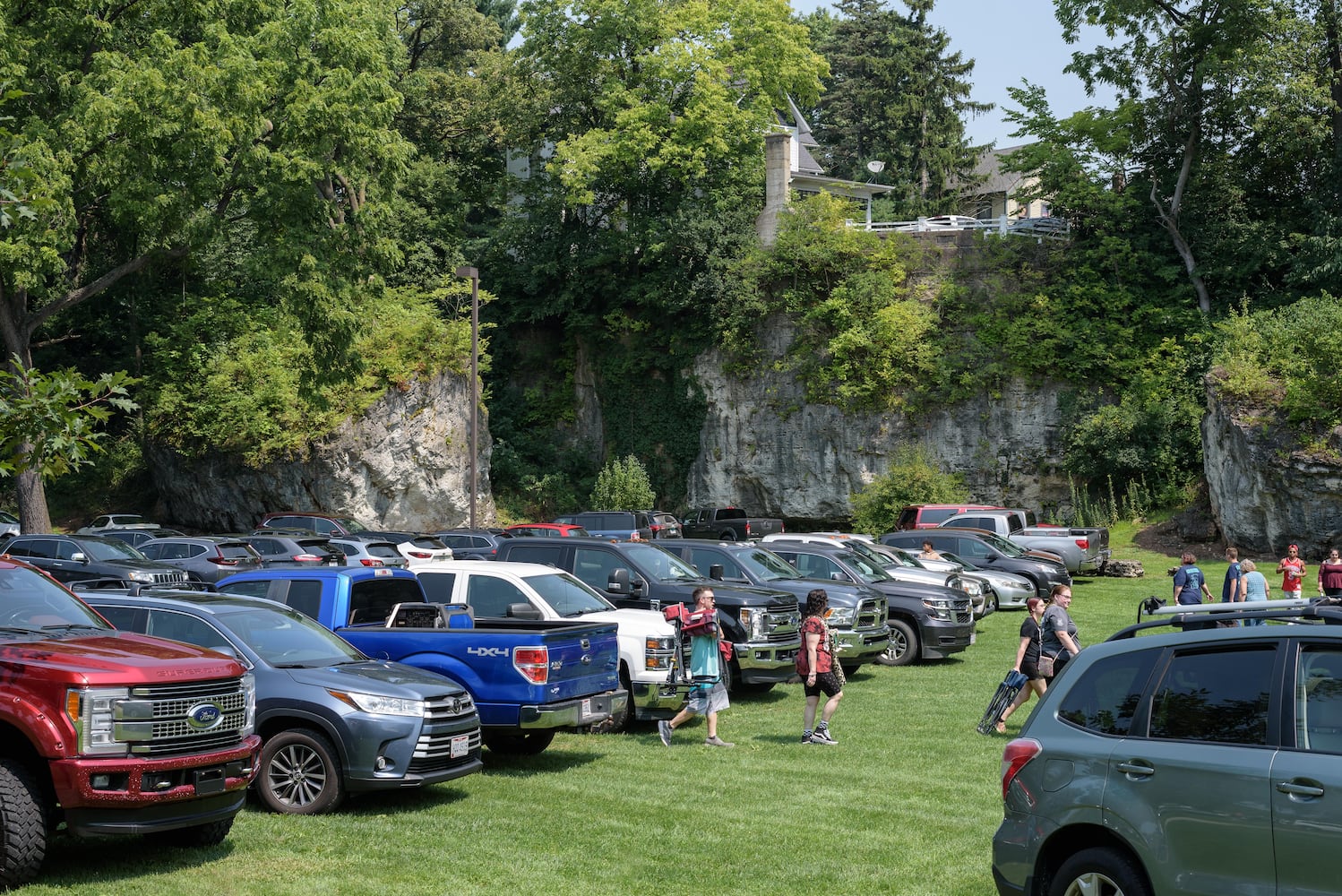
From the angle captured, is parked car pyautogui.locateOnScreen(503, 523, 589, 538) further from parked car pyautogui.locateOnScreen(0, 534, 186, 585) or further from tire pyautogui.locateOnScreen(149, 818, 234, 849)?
tire pyautogui.locateOnScreen(149, 818, 234, 849)

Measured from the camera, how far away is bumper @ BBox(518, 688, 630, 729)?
10672 millimetres

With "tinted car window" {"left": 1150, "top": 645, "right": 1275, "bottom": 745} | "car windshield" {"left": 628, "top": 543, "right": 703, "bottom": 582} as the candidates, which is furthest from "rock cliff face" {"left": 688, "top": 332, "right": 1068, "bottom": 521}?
"tinted car window" {"left": 1150, "top": 645, "right": 1275, "bottom": 745}

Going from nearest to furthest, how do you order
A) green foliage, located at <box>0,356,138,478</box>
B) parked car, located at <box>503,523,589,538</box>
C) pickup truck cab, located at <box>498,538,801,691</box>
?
green foliage, located at <box>0,356,138,478</box>, pickup truck cab, located at <box>498,538,801,691</box>, parked car, located at <box>503,523,589,538</box>

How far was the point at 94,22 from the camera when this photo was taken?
107 ft

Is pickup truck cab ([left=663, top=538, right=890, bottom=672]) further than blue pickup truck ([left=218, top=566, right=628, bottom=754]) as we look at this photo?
Yes

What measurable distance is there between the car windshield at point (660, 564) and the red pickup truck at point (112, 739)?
758cm

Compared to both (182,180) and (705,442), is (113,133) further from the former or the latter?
(705,442)

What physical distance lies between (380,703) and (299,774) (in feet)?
2.93

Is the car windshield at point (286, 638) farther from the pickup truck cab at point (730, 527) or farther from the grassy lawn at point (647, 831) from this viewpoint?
the pickup truck cab at point (730, 527)

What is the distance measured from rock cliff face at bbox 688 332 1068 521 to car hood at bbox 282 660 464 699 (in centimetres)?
3472

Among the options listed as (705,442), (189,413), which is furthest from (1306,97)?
(189,413)

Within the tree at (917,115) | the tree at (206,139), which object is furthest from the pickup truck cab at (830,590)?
the tree at (917,115)

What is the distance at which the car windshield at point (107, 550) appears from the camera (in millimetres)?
25203

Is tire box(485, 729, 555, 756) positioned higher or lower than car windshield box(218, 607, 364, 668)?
lower
